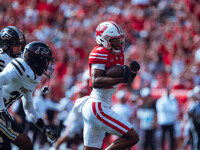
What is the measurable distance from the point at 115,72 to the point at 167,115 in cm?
534

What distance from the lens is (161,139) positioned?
32.8 feet

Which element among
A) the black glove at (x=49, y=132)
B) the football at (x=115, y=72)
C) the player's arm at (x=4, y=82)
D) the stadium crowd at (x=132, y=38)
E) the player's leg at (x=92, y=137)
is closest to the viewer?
the player's arm at (x=4, y=82)

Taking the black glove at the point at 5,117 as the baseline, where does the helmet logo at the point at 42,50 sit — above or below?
above

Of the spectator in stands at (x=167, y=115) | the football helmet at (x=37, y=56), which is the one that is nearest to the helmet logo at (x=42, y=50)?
the football helmet at (x=37, y=56)

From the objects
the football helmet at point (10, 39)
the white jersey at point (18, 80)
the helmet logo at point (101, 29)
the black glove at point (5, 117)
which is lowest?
the black glove at point (5, 117)

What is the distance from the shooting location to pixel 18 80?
4.86 m

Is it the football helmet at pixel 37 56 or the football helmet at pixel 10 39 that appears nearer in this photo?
the football helmet at pixel 37 56

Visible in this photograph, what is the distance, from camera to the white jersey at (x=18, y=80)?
4.71m

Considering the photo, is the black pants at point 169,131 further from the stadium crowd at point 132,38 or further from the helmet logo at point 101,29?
the helmet logo at point 101,29

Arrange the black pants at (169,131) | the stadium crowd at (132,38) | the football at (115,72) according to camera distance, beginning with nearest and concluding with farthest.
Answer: the football at (115,72) → the black pants at (169,131) → the stadium crowd at (132,38)

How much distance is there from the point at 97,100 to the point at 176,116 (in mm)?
5434

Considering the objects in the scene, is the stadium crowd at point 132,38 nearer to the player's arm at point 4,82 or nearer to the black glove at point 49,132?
the black glove at point 49,132

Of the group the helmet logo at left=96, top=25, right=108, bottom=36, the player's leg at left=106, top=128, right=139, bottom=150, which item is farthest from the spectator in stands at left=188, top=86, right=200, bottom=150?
the helmet logo at left=96, top=25, right=108, bottom=36

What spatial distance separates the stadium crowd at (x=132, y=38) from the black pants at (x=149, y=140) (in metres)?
0.18
